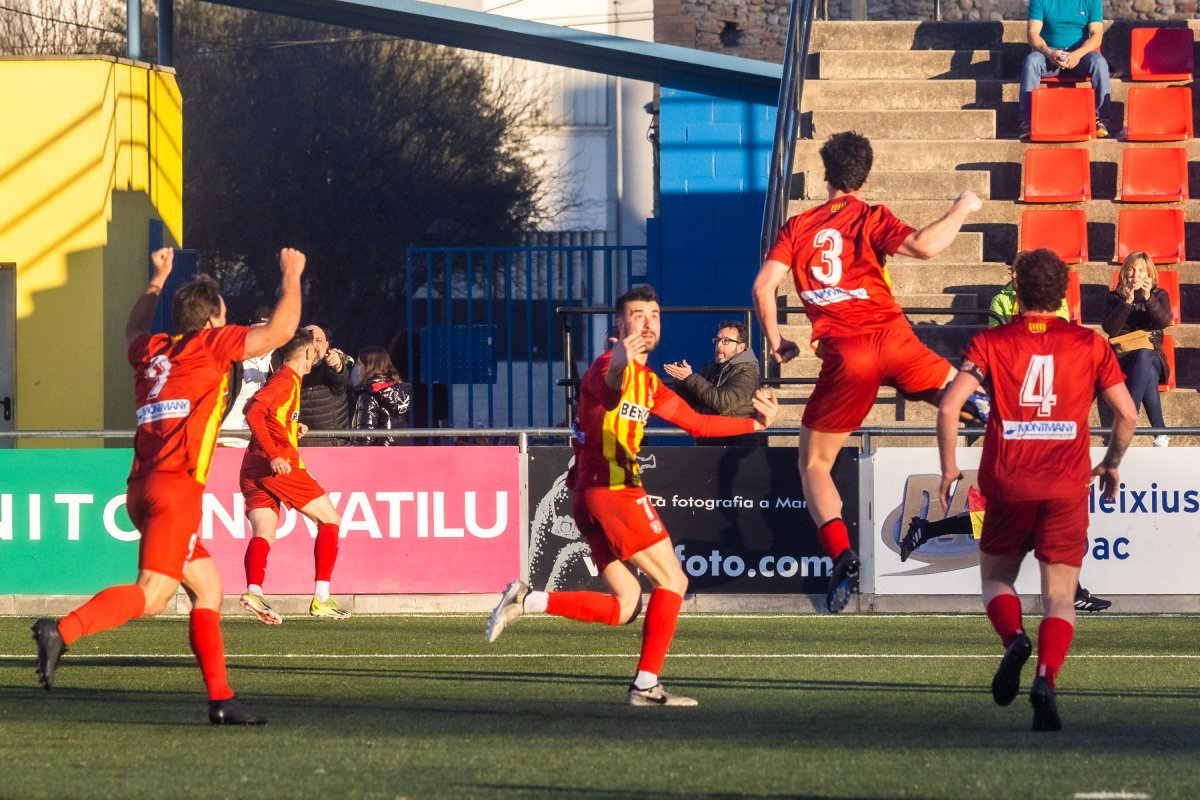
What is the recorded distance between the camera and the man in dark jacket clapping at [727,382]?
12.9m

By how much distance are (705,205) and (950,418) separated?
1319cm

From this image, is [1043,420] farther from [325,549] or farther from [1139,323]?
[1139,323]

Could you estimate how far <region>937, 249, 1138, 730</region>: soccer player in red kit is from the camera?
24.0 feet

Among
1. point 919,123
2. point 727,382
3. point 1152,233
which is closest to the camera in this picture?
point 727,382

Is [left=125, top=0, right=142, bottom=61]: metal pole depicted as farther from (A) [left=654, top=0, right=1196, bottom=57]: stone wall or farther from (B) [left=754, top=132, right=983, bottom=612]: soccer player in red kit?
(A) [left=654, top=0, right=1196, bottom=57]: stone wall

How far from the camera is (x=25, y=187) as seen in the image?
56.1ft

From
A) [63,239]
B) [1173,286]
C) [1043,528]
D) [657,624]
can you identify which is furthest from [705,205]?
[1043,528]

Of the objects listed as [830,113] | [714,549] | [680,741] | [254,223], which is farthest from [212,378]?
[254,223]

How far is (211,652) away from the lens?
736 centimetres

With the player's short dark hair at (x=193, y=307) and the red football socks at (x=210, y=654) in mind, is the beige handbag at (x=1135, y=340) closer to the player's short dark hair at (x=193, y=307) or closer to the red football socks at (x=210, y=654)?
the player's short dark hair at (x=193, y=307)

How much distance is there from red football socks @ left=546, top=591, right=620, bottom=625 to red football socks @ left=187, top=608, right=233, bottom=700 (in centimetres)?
158

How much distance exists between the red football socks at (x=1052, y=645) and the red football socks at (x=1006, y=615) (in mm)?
112

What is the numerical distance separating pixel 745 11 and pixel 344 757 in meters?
35.1

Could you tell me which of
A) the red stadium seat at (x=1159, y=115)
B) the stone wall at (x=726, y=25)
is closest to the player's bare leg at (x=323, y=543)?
the red stadium seat at (x=1159, y=115)
